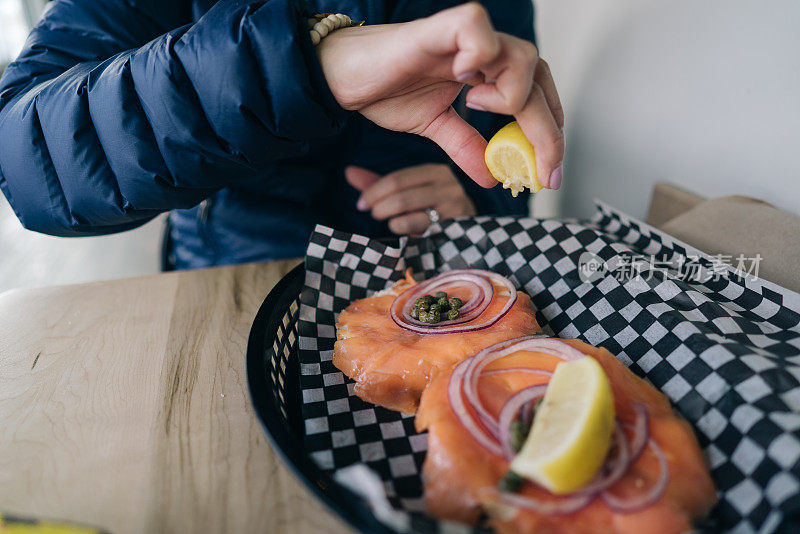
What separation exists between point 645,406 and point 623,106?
5.18 ft

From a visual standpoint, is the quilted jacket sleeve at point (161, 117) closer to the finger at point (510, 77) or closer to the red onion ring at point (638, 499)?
the finger at point (510, 77)

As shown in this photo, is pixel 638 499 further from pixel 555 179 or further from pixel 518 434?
pixel 555 179

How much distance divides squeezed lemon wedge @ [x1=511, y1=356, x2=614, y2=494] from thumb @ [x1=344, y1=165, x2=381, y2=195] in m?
1.17

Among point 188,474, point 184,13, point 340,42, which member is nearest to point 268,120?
point 340,42

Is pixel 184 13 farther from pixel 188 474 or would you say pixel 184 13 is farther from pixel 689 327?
pixel 689 327

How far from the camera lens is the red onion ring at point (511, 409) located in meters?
0.81

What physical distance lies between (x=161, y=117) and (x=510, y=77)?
76 centimetres

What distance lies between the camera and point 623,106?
2.06 meters

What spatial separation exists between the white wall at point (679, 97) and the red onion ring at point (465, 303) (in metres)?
0.91

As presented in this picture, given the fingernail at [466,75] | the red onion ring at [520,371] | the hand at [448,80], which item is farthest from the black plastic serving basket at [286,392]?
the fingernail at [466,75]

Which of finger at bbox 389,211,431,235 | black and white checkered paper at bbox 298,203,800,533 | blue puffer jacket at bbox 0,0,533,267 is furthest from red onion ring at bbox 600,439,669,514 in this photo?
finger at bbox 389,211,431,235

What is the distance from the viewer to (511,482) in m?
0.74

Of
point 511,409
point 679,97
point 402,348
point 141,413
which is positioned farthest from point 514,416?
point 679,97

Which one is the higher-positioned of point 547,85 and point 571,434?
point 547,85
